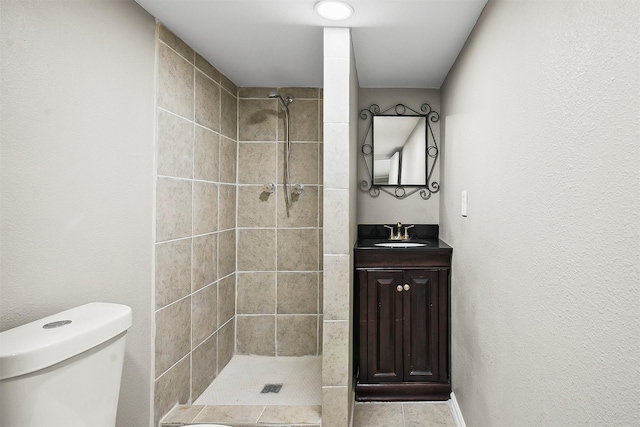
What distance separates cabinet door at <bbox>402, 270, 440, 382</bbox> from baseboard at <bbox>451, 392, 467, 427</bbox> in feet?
0.45

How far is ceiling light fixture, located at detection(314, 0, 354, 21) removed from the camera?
154 cm

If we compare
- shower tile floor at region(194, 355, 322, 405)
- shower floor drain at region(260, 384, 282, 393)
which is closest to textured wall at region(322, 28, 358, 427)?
shower tile floor at region(194, 355, 322, 405)

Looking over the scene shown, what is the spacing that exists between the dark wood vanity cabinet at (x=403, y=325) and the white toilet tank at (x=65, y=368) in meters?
1.38

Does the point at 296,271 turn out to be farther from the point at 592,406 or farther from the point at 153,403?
the point at 592,406

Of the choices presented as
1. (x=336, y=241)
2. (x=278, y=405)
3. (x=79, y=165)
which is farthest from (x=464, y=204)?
(x=79, y=165)

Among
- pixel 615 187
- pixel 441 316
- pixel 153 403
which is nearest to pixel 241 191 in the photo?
pixel 153 403

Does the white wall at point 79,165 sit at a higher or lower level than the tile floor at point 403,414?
higher

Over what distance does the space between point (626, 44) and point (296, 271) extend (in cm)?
229

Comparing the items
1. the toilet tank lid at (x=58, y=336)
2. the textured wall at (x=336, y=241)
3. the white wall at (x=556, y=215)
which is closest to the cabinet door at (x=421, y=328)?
the white wall at (x=556, y=215)

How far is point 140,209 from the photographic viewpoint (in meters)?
1.60

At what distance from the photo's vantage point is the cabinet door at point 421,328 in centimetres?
215

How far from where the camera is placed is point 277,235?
2.68 m

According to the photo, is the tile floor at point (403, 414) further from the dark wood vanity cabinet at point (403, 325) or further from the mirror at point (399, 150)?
the mirror at point (399, 150)

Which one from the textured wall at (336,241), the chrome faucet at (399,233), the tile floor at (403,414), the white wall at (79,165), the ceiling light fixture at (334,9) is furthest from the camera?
the chrome faucet at (399,233)
